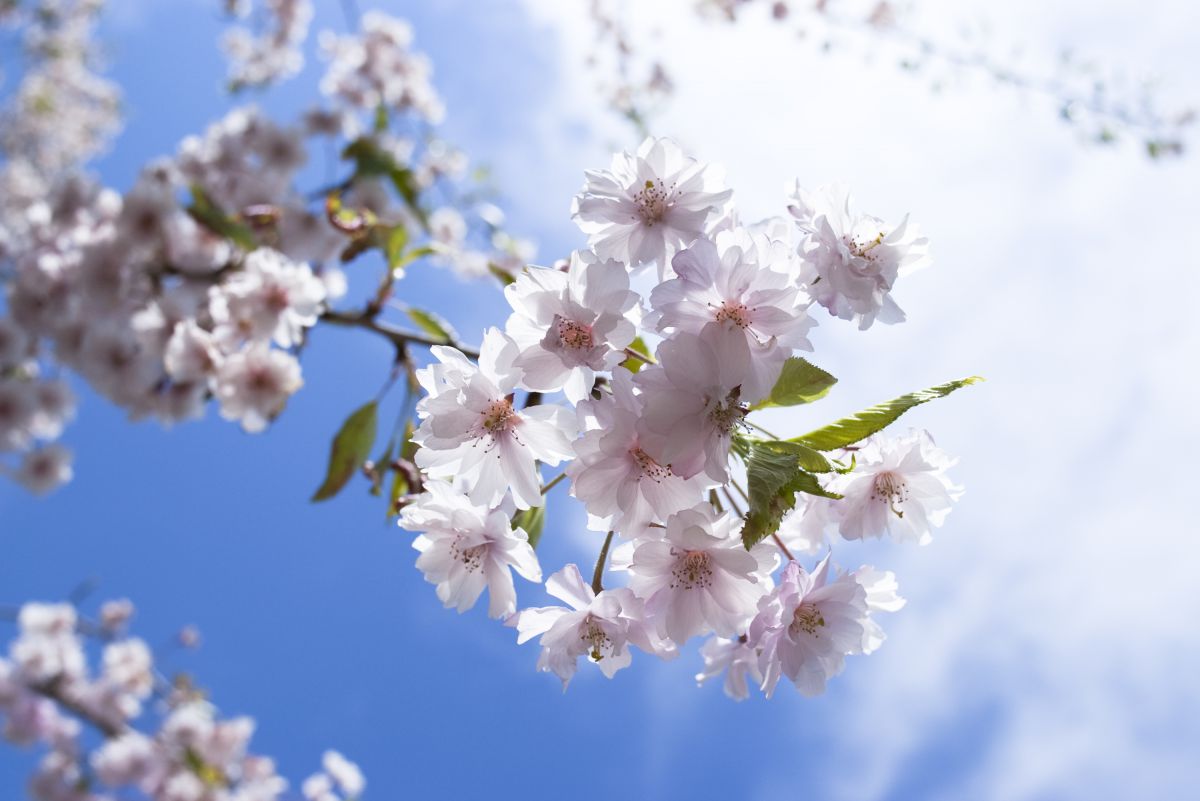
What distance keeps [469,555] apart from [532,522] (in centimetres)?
10

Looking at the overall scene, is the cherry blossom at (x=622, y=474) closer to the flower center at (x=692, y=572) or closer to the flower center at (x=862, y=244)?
the flower center at (x=692, y=572)

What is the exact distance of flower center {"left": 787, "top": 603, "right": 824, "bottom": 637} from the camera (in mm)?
987

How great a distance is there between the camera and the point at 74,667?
6605 mm

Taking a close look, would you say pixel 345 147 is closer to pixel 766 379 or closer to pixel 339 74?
pixel 766 379

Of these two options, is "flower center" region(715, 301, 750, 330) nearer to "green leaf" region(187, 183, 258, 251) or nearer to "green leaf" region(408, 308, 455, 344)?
"green leaf" region(408, 308, 455, 344)

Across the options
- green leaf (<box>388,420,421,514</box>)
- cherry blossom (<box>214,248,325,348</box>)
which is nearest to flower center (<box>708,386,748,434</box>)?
green leaf (<box>388,420,421,514</box>)

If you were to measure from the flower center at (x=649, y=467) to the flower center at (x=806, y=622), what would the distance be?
27cm

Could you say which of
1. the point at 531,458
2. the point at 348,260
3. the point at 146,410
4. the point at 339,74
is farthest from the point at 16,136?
the point at 531,458

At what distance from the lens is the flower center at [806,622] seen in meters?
0.99

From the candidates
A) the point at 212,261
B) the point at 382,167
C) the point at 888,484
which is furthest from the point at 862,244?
the point at 212,261

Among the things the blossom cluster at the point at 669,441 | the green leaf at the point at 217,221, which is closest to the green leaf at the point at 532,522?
the blossom cluster at the point at 669,441

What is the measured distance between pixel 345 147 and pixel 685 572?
2.28 m

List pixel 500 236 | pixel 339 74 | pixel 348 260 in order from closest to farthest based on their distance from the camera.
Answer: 1. pixel 348 260
2. pixel 500 236
3. pixel 339 74

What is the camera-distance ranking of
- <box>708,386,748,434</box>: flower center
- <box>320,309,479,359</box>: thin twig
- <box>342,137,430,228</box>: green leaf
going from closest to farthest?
<box>708,386,748,434</box>: flower center, <box>320,309,479,359</box>: thin twig, <box>342,137,430,228</box>: green leaf
